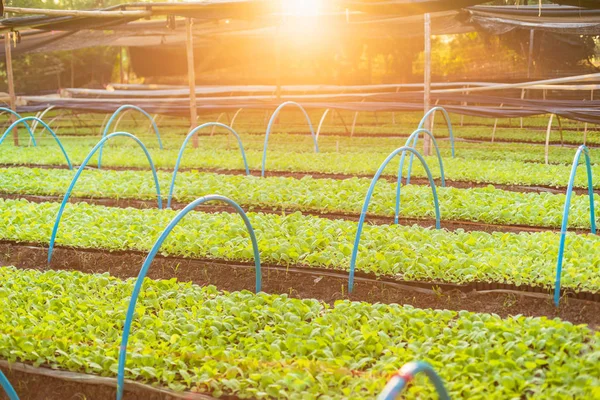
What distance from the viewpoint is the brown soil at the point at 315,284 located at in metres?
4.51

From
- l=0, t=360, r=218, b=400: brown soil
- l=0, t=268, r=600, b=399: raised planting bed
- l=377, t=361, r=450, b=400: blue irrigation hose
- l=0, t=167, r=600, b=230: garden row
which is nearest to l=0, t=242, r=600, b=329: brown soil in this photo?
l=0, t=268, r=600, b=399: raised planting bed

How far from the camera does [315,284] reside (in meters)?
5.14

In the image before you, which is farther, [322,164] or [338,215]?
[322,164]

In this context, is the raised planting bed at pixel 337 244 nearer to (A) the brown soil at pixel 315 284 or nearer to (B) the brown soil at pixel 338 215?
(A) the brown soil at pixel 315 284

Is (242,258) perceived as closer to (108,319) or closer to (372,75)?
(108,319)

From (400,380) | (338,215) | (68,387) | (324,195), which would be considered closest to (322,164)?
(324,195)

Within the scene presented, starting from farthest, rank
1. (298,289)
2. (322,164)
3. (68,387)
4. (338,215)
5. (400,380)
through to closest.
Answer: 1. (322,164)
2. (338,215)
3. (298,289)
4. (68,387)
5. (400,380)

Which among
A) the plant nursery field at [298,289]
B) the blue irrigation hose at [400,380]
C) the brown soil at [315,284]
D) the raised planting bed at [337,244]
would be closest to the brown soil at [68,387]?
the plant nursery field at [298,289]

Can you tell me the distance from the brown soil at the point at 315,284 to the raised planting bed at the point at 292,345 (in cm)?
46

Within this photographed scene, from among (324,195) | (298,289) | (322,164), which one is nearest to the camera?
(298,289)

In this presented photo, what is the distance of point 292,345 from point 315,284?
4.98 feet

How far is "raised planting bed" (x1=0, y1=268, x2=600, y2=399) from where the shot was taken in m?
3.26

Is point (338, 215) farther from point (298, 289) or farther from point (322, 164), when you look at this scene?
point (322, 164)

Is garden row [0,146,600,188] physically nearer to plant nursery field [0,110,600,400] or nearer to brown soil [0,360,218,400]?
plant nursery field [0,110,600,400]
